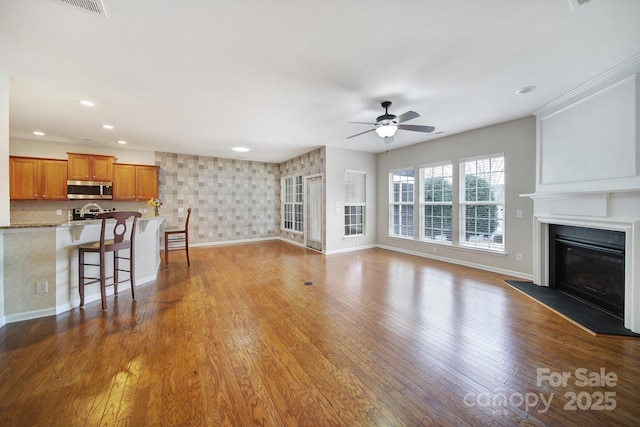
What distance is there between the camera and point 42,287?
2680 mm

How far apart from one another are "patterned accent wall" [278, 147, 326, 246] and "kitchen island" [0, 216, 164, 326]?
4.49m

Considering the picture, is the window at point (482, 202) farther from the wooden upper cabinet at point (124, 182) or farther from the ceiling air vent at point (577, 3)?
the wooden upper cabinet at point (124, 182)

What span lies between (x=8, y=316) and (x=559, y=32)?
610 cm

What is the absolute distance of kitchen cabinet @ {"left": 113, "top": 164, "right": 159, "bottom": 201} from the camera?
583 centimetres

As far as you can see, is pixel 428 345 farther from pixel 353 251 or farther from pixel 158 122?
pixel 158 122

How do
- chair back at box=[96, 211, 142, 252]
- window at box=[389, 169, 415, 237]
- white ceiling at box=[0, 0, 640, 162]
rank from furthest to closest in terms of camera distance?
window at box=[389, 169, 415, 237] → chair back at box=[96, 211, 142, 252] → white ceiling at box=[0, 0, 640, 162]

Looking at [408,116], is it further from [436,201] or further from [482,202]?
[436,201]

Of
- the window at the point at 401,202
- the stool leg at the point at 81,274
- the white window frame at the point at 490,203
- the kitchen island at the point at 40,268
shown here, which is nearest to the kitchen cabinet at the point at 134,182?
the kitchen island at the point at 40,268

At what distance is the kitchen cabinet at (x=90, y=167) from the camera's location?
5.35 meters

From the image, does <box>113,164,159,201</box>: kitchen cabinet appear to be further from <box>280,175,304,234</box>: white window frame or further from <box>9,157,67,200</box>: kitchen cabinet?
<box>280,175,304,234</box>: white window frame

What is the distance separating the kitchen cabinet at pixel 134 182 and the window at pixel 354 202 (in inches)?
202

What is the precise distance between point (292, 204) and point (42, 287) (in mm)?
5686

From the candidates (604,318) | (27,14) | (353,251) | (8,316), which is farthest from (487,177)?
(8,316)

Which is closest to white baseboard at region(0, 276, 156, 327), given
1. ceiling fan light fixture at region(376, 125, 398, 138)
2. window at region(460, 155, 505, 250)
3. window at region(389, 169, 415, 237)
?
ceiling fan light fixture at region(376, 125, 398, 138)
